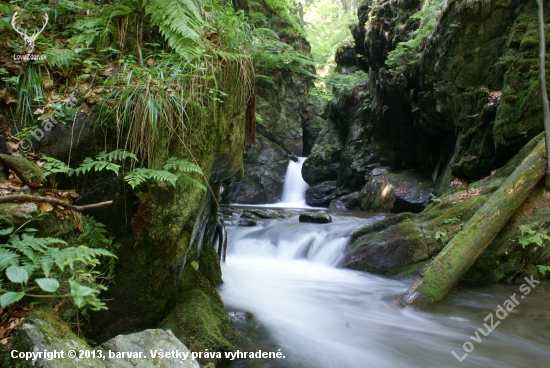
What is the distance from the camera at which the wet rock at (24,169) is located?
2307 mm

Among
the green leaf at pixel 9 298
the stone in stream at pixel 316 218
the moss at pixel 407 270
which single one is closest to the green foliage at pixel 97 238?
the green leaf at pixel 9 298

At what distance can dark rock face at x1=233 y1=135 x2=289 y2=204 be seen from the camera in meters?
18.5

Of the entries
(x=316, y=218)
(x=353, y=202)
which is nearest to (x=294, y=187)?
(x=353, y=202)

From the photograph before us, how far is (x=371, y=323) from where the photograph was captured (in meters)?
4.19

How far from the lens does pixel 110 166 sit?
2518 millimetres

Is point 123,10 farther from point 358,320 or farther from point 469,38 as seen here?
point 469,38

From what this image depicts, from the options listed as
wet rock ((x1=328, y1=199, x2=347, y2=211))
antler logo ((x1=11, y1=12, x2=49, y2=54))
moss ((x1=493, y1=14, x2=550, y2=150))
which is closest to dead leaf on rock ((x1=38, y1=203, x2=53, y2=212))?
antler logo ((x1=11, y1=12, x2=49, y2=54))

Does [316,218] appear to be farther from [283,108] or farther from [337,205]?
[283,108]

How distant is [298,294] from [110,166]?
3642mm

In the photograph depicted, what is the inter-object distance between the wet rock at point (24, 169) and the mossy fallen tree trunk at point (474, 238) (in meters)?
4.47

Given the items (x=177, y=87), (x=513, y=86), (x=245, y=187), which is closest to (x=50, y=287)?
(x=177, y=87)

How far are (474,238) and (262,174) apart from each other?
14492 mm

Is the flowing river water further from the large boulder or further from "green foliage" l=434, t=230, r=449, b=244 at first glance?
the large boulder

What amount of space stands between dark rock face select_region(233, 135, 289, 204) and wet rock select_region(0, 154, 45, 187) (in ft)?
50.7
